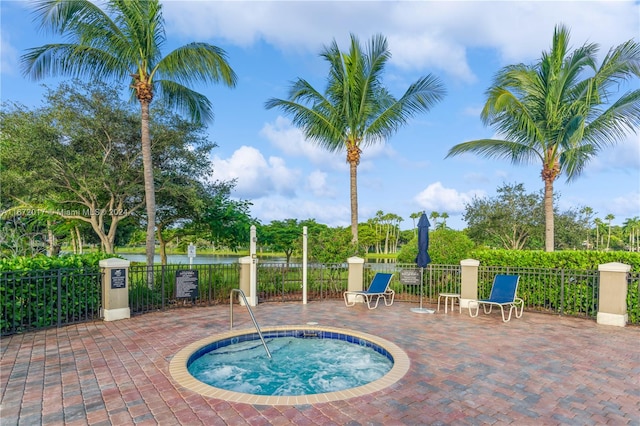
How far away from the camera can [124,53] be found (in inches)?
397

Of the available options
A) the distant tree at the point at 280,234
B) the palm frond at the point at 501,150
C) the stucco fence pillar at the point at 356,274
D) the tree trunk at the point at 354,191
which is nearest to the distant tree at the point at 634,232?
the palm frond at the point at 501,150

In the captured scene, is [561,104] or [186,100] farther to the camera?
[186,100]

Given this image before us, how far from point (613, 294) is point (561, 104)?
6.26m

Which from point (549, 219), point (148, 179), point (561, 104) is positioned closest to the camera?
point (148, 179)

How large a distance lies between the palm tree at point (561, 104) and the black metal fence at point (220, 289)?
2368 mm

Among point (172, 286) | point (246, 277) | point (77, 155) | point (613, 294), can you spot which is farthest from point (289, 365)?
point (77, 155)

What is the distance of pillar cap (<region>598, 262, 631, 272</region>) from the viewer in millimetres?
7635

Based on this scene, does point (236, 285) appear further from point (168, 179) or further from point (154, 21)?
point (154, 21)

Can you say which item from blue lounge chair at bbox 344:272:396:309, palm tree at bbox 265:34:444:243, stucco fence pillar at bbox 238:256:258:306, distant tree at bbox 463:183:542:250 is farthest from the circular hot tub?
distant tree at bbox 463:183:542:250

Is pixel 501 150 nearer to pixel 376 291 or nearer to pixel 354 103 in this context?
pixel 354 103

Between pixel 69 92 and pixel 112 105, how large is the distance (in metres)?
1.48

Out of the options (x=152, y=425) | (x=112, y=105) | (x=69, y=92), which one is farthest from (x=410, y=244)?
(x=69, y=92)

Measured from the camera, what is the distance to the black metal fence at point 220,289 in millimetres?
6617

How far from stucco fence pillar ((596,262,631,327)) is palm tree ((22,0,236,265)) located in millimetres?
11645
